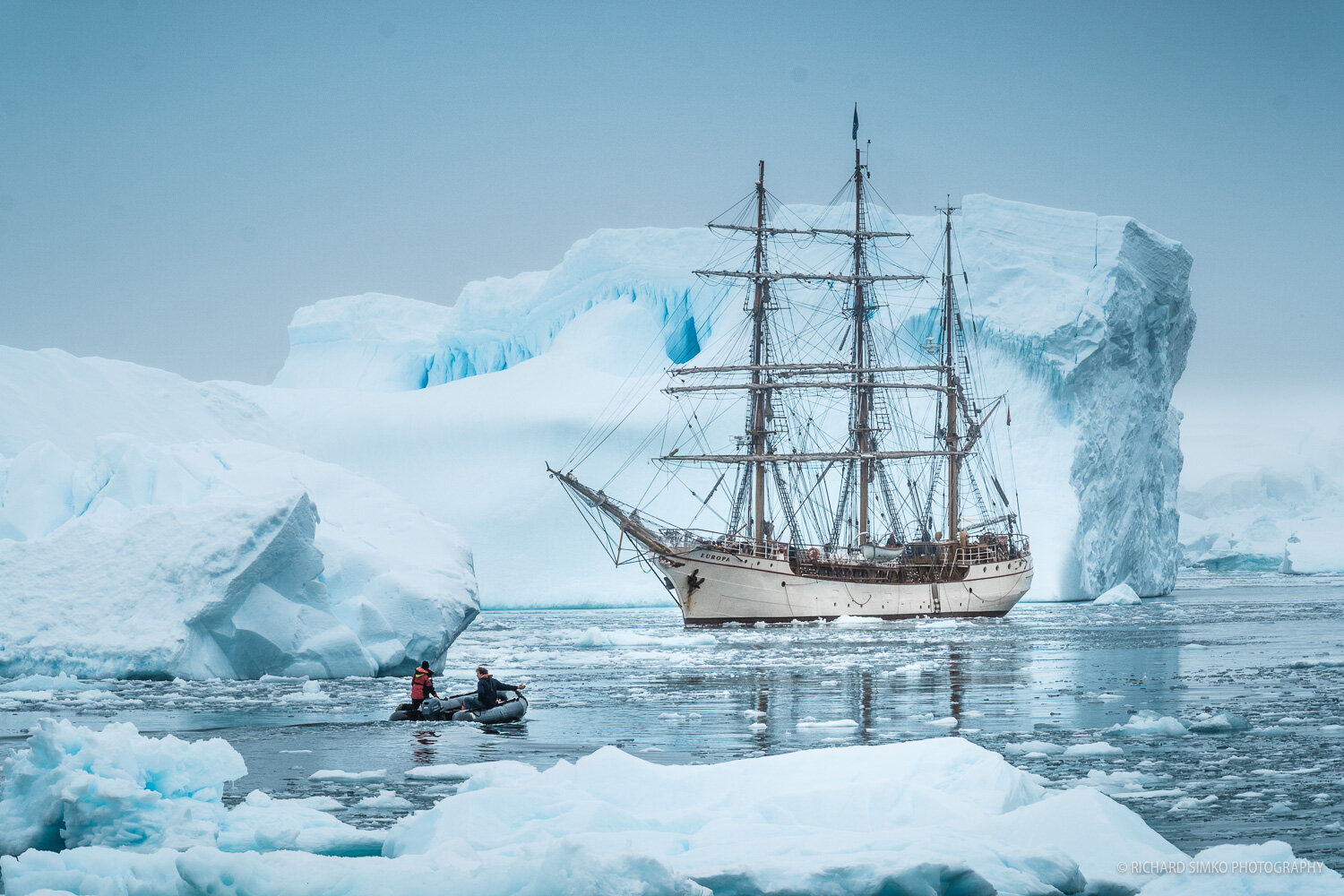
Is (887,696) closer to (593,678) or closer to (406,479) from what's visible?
(593,678)

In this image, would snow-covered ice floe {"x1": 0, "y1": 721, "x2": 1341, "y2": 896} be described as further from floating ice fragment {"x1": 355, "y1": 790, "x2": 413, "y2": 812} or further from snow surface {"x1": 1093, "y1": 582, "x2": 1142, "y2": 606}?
snow surface {"x1": 1093, "y1": 582, "x2": 1142, "y2": 606}

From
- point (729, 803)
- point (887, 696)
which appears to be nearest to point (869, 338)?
point (887, 696)

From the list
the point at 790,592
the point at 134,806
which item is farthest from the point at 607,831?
the point at 790,592

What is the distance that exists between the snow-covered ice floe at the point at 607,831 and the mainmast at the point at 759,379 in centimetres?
3698

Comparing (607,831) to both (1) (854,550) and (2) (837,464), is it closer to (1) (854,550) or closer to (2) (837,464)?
(1) (854,550)

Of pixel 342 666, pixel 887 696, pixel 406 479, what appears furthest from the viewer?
pixel 406 479

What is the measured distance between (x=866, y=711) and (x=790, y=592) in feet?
96.4

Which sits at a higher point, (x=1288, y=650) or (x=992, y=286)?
(x=992, y=286)

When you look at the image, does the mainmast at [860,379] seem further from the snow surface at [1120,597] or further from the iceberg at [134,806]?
the iceberg at [134,806]

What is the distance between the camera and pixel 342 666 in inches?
898

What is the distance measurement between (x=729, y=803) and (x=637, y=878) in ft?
7.03

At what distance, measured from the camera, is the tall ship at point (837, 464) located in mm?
45812

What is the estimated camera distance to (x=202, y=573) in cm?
2073

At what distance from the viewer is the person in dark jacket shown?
17000 mm
